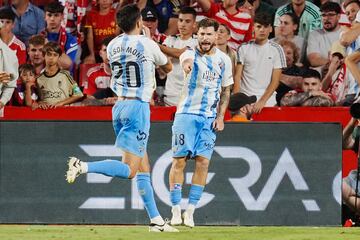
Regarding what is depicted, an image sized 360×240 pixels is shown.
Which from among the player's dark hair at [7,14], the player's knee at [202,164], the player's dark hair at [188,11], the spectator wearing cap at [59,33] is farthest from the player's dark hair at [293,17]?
the player's knee at [202,164]

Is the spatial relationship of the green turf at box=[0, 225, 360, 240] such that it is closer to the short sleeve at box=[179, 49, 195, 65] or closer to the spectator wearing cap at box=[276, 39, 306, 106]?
the short sleeve at box=[179, 49, 195, 65]

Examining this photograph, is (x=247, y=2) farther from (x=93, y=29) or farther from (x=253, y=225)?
→ (x=253, y=225)

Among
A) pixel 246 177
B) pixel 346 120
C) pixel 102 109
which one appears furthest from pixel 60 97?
pixel 346 120

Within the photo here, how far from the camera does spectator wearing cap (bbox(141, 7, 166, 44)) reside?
14.8 m

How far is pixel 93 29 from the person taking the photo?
1526 cm

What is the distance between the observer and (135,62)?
9.97m

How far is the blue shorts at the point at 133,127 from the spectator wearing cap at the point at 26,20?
18.4ft

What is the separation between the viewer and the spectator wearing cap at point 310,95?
1421 cm

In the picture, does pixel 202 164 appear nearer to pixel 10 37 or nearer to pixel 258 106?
pixel 258 106

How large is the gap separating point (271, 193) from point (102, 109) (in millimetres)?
2882

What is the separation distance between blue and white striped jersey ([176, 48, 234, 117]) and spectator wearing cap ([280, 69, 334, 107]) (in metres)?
3.07

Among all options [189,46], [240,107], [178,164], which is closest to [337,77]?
[240,107]

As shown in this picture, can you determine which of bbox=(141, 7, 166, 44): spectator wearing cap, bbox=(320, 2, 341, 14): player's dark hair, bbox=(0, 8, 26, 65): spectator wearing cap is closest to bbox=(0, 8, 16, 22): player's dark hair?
bbox=(0, 8, 26, 65): spectator wearing cap

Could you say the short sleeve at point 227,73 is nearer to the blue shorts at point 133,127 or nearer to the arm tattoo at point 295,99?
the blue shorts at point 133,127
